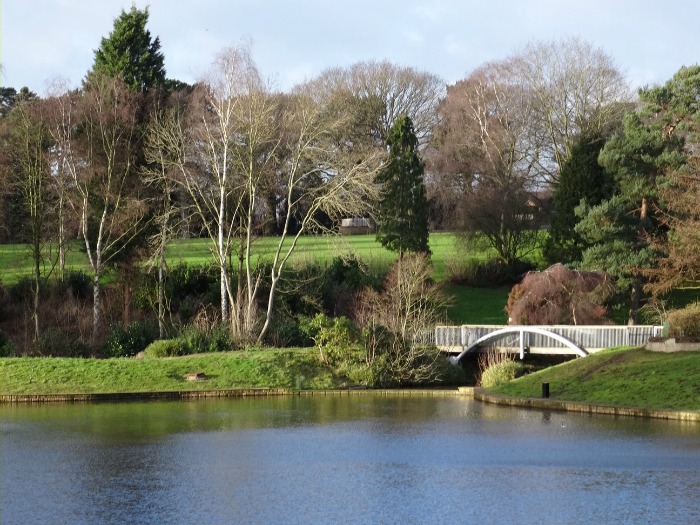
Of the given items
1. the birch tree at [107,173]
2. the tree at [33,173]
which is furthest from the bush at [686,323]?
the tree at [33,173]

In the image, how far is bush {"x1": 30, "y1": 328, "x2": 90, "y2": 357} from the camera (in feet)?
151

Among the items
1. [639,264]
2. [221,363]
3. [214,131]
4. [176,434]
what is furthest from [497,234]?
[176,434]

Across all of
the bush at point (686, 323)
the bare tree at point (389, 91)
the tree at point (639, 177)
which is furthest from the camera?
the bare tree at point (389, 91)

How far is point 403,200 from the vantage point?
6069 cm

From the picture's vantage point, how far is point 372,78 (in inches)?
3413

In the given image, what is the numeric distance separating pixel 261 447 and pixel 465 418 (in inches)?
311

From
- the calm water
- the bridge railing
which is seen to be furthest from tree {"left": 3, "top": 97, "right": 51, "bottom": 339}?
the bridge railing

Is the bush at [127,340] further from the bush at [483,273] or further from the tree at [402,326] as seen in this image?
Answer: the bush at [483,273]

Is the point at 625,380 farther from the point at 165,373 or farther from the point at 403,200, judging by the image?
the point at 403,200

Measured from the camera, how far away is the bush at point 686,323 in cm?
4050

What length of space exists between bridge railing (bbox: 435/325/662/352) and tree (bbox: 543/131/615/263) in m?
13.6

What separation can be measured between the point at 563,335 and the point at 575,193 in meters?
16.5

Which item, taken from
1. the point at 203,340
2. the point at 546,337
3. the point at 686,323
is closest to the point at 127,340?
the point at 203,340

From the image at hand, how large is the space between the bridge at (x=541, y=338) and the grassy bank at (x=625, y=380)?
1820 mm
